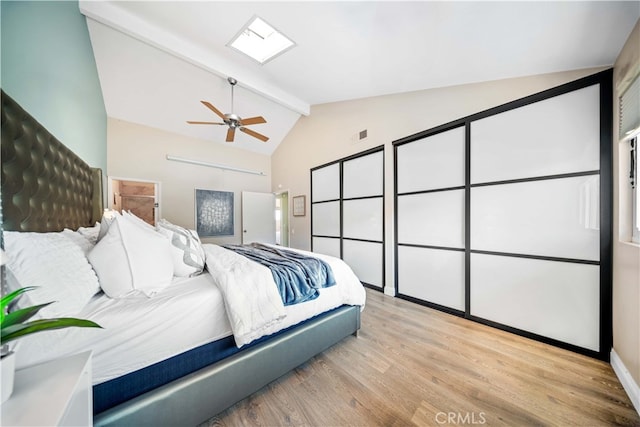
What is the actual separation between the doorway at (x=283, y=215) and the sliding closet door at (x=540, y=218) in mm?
3960

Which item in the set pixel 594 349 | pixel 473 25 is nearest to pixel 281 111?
pixel 473 25

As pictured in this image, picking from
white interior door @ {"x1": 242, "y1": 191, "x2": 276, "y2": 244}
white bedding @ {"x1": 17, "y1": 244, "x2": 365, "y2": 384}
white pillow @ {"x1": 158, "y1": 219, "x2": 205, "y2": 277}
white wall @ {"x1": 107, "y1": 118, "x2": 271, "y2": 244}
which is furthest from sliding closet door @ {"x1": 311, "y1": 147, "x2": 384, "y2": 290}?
white pillow @ {"x1": 158, "y1": 219, "x2": 205, "y2": 277}

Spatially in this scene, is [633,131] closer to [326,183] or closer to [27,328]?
[27,328]

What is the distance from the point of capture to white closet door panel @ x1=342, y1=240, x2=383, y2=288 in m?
3.22

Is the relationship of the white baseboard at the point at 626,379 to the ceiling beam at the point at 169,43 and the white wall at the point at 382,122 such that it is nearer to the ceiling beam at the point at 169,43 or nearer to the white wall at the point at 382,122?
the white wall at the point at 382,122

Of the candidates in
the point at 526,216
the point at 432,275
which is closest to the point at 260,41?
the point at 526,216

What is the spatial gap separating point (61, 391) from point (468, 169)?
307 cm

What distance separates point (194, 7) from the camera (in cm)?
207

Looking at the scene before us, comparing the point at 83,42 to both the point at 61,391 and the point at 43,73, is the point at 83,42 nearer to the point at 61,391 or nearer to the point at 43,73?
the point at 43,73

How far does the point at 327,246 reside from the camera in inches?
161

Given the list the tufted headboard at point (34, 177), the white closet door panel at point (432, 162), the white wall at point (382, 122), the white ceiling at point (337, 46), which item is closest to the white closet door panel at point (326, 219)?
the white wall at point (382, 122)

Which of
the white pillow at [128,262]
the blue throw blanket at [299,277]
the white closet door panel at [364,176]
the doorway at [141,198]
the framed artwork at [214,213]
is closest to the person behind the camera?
the white pillow at [128,262]

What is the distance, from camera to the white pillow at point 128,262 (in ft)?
3.75

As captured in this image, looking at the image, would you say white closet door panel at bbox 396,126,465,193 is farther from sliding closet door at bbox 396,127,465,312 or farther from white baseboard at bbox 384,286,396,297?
white baseboard at bbox 384,286,396,297
